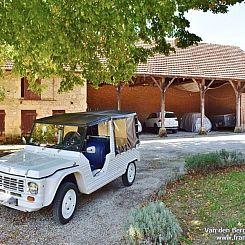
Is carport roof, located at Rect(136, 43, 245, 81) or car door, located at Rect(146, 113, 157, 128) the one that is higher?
carport roof, located at Rect(136, 43, 245, 81)

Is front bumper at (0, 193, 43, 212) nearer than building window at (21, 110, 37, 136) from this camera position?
Yes

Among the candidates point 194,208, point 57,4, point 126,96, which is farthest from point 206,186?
point 126,96

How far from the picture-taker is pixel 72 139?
5582mm

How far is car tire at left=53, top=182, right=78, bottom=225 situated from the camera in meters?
4.65

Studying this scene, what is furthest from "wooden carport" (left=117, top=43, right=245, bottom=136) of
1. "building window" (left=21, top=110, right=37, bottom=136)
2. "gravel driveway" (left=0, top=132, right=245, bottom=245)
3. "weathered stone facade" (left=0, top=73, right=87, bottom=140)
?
"gravel driveway" (left=0, top=132, right=245, bottom=245)

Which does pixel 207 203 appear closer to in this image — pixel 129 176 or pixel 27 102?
A: pixel 129 176

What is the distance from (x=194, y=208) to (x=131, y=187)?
80.1 inches

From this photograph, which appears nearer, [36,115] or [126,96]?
[36,115]

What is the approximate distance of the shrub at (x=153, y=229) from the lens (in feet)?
11.9

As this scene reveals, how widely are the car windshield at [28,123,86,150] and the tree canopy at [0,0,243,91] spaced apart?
63.6 inches

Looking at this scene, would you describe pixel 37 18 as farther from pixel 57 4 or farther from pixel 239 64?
pixel 239 64

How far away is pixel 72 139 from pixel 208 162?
435 cm

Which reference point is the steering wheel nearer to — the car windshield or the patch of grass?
the car windshield

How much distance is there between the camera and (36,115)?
16.2 m
